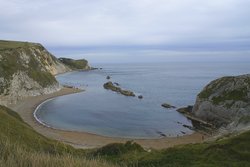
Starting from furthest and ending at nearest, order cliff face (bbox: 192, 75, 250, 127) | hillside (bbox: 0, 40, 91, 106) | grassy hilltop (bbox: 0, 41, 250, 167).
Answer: hillside (bbox: 0, 40, 91, 106) → cliff face (bbox: 192, 75, 250, 127) → grassy hilltop (bbox: 0, 41, 250, 167)

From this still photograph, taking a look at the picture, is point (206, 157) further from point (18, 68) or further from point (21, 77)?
point (18, 68)

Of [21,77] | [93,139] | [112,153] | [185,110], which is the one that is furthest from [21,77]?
[112,153]

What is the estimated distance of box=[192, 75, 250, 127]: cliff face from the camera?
6675 cm

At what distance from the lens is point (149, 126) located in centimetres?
6644

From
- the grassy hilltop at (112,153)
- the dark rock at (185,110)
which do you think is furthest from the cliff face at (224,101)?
the grassy hilltop at (112,153)

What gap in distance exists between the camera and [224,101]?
232 feet

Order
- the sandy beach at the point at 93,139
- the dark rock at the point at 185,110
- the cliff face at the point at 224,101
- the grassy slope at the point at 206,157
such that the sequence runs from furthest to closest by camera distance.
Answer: the dark rock at the point at 185,110 → the cliff face at the point at 224,101 → the sandy beach at the point at 93,139 → the grassy slope at the point at 206,157

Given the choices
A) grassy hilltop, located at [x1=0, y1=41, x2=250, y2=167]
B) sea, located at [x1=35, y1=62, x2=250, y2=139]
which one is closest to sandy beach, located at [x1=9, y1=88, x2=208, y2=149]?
sea, located at [x1=35, y1=62, x2=250, y2=139]

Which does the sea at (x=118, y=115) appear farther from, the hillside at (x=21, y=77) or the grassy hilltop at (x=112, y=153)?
the grassy hilltop at (x=112, y=153)

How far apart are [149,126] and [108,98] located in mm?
40502

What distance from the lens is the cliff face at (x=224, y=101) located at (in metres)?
66.8

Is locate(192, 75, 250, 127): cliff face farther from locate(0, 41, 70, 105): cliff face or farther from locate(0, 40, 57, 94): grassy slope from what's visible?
locate(0, 40, 57, 94): grassy slope

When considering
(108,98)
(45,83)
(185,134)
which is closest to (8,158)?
(185,134)

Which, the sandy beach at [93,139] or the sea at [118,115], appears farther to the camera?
the sea at [118,115]
